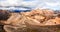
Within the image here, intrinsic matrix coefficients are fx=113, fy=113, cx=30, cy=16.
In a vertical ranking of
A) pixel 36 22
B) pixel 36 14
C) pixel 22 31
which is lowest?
pixel 22 31

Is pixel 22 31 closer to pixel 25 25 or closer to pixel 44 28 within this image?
pixel 25 25

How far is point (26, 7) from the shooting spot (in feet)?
6.22

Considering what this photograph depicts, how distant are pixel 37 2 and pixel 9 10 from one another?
1.60 feet

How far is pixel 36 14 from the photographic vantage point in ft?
6.16

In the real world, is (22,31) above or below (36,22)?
below

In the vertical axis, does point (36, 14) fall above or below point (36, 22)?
above

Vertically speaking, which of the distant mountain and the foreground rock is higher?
the distant mountain

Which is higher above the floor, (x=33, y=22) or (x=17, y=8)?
(x=17, y=8)

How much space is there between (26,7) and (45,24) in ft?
1.39

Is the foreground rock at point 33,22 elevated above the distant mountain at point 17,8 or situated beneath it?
situated beneath

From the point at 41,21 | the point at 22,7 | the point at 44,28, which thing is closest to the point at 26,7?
the point at 22,7

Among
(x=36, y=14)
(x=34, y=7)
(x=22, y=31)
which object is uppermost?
(x=34, y=7)

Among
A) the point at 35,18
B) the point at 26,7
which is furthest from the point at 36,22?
the point at 26,7

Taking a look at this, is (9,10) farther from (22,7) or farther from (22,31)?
(22,31)
